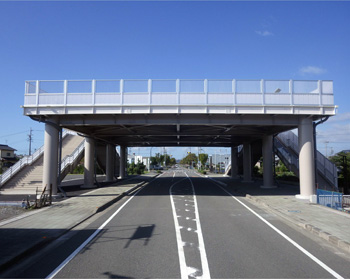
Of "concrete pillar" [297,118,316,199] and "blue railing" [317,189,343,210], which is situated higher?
"concrete pillar" [297,118,316,199]

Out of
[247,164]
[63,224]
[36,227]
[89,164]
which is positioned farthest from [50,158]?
[247,164]

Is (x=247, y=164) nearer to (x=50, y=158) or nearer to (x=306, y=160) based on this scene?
(x=306, y=160)

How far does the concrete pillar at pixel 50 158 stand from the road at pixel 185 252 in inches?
370

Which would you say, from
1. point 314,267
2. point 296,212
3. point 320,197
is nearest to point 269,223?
point 296,212

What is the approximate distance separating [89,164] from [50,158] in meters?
8.45

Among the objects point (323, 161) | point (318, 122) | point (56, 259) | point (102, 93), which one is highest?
point (102, 93)

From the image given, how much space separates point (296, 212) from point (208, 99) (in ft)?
29.7

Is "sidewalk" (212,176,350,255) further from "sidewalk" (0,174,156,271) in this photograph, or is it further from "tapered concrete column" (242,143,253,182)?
"tapered concrete column" (242,143,253,182)

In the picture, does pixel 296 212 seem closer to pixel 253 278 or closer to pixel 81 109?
pixel 253 278

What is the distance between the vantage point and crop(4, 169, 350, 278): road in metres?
5.82

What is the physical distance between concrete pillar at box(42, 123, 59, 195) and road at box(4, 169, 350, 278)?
9409 millimetres

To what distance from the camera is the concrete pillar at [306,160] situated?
1889 cm

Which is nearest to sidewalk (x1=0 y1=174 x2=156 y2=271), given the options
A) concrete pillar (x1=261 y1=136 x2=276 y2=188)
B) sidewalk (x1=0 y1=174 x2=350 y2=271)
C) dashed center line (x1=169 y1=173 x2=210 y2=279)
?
sidewalk (x1=0 y1=174 x2=350 y2=271)

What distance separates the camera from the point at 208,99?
62.9 feet
